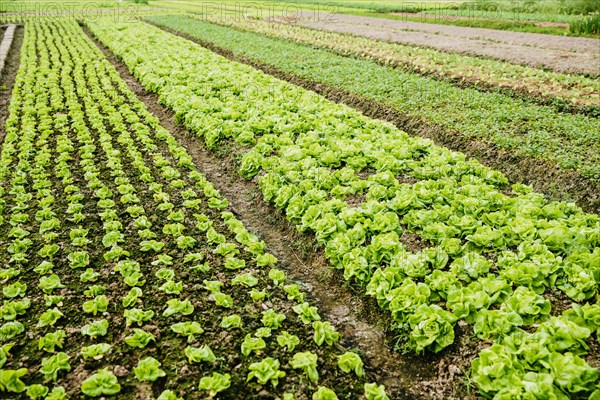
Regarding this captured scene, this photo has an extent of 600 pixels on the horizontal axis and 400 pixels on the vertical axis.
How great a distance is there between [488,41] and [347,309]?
78.7 feet

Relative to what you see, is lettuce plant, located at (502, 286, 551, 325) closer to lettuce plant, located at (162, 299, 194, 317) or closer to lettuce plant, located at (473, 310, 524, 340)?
lettuce plant, located at (473, 310, 524, 340)

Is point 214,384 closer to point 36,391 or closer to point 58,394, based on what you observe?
point 58,394

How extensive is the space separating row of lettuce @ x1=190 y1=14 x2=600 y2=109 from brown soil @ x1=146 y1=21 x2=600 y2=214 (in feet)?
14.0

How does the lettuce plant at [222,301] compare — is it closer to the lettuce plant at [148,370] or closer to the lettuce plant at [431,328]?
the lettuce plant at [148,370]

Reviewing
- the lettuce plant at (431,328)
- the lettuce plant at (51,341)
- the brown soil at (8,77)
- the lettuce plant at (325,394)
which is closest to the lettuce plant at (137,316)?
the lettuce plant at (51,341)

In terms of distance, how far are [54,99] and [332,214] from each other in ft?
36.5

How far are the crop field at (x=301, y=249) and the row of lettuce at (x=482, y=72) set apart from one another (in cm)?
31

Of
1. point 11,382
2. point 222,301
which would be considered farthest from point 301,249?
point 11,382

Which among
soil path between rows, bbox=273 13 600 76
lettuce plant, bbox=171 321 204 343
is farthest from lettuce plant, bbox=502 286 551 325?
soil path between rows, bbox=273 13 600 76

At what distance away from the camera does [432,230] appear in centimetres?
636

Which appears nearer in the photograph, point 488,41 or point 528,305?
point 528,305

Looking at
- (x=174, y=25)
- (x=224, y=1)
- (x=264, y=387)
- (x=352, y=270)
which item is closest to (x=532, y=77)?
(x=352, y=270)

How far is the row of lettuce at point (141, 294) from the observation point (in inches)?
178

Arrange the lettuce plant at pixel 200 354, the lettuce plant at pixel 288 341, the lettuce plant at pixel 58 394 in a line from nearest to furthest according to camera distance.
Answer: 1. the lettuce plant at pixel 58 394
2. the lettuce plant at pixel 200 354
3. the lettuce plant at pixel 288 341
